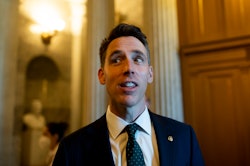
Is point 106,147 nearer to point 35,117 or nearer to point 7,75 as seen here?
point 7,75

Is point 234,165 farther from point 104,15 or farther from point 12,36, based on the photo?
point 12,36

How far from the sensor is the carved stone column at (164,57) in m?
4.54

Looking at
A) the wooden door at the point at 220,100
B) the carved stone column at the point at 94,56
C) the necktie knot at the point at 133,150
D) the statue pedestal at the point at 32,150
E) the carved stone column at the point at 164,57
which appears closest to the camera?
the necktie knot at the point at 133,150

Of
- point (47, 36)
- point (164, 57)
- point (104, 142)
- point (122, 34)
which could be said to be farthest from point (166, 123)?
point (47, 36)

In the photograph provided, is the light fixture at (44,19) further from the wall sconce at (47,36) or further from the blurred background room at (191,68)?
the blurred background room at (191,68)

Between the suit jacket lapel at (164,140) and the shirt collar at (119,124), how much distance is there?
5 cm

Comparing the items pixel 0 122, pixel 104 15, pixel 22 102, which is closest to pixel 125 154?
pixel 104 15

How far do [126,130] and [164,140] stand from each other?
190 millimetres

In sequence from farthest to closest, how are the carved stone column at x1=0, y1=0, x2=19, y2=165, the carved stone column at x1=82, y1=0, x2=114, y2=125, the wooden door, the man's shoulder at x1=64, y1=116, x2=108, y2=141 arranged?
the carved stone column at x1=0, y1=0, x2=19, y2=165 → the carved stone column at x1=82, y1=0, x2=114, y2=125 → the wooden door → the man's shoulder at x1=64, y1=116, x2=108, y2=141

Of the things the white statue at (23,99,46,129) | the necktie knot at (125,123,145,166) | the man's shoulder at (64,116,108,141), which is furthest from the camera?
the white statue at (23,99,46,129)

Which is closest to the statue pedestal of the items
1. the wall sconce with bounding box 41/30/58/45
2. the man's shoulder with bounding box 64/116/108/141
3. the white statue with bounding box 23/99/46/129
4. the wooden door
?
the white statue with bounding box 23/99/46/129

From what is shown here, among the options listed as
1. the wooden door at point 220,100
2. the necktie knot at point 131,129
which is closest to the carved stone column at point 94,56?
the wooden door at point 220,100

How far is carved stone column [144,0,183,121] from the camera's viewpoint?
454 centimetres

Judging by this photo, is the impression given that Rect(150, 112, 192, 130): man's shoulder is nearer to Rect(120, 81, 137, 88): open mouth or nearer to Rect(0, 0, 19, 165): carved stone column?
Rect(120, 81, 137, 88): open mouth
